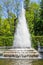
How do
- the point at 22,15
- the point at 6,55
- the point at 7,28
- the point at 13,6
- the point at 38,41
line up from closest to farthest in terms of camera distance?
the point at 6,55 < the point at 22,15 < the point at 38,41 < the point at 7,28 < the point at 13,6

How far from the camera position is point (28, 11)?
142 feet

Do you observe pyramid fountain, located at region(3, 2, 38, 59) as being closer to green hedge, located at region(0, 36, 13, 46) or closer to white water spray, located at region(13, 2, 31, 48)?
white water spray, located at region(13, 2, 31, 48)

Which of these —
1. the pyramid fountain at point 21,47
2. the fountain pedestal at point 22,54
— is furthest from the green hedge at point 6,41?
the fountain pedestal at point 22,54

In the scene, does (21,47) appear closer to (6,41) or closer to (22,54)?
(22,54)

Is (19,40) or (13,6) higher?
(13,6)

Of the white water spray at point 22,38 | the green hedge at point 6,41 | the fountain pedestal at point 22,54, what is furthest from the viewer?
the green hedge at point 6,41

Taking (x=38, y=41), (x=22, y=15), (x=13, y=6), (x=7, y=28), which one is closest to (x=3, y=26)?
(x=7, y=28)

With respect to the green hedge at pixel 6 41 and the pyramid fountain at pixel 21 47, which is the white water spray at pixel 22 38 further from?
the green hedge at pixel 6 41

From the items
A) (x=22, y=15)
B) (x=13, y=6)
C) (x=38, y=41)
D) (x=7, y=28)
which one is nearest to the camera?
(x=22, y=15)

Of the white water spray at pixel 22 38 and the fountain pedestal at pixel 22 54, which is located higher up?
the white water spray at pixel 22 38

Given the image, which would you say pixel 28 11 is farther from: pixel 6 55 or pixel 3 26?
pixel 6 55

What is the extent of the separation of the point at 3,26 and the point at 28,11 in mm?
5761

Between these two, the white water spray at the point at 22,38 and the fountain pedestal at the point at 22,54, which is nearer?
the fountain pedestal at the point at 22,54

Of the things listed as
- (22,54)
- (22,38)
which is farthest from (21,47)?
(22,54)
